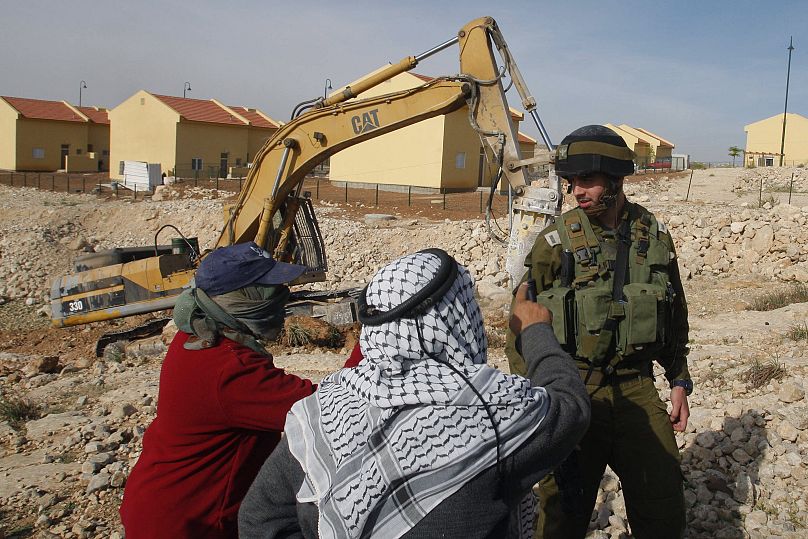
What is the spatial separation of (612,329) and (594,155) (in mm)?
667

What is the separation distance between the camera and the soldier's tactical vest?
2.64m

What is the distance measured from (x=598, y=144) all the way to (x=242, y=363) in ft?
5.11

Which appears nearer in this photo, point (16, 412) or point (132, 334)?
point (16, 412)

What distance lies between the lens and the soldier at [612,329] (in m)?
2.62

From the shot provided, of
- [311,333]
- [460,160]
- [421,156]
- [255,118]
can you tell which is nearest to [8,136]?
[255,118]

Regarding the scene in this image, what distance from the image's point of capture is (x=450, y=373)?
146 centimetres

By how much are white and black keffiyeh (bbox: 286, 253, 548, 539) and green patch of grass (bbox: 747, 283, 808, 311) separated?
356 inches

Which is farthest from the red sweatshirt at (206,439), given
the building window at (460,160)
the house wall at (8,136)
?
the house wall at (8,136)

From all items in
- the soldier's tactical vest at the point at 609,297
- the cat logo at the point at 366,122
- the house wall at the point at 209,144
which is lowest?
the soldier's tactical vest at the point at 609,297

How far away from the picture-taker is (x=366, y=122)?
791 centimetres

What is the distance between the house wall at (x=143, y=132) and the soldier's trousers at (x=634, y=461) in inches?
1336

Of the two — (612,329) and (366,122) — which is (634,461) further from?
(366,122)

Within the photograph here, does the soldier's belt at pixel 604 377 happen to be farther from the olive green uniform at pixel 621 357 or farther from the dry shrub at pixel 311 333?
the dry shrub at pixel 311 333

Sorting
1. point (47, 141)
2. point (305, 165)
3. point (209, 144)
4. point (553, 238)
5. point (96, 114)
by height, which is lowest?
point (553, 238)
